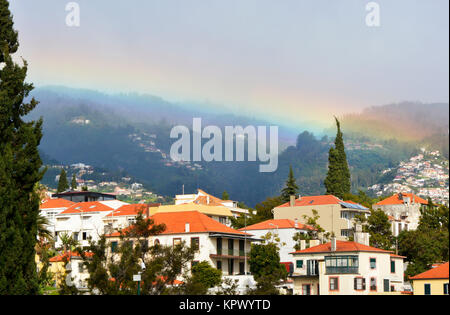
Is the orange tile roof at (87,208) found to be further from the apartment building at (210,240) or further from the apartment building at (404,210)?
the apartment building at (404,210)

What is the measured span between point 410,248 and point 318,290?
55.3 ft

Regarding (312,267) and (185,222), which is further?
(185,222)

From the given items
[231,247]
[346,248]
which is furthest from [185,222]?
[346,248]

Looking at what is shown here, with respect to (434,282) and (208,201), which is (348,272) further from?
(208,201)

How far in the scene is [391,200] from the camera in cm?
10988

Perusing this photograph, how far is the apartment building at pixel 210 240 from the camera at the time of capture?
73.2 meters

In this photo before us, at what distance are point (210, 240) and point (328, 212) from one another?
1050 inches

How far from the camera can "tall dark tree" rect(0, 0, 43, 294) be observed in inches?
1357

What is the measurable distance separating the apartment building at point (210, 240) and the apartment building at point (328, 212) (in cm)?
1796

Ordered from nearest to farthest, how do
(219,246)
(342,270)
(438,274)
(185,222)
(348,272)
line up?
(438,274) < (348,272) < (342,270) < (219,246) < (185,222)

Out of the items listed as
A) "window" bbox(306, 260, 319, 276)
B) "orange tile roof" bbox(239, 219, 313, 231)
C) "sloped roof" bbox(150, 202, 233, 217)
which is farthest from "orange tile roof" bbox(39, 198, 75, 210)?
"window" bbox(306, 260, 319, 276)

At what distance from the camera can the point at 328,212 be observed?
96188 millimetres
